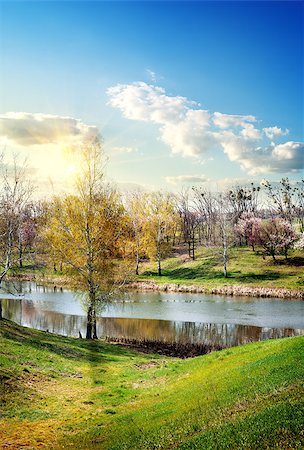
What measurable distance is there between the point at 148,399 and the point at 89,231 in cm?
1931

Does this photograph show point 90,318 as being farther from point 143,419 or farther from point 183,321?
point 143,419

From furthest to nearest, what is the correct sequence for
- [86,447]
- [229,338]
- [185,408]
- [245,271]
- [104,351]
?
[245,271] < [229,338] < [104,351] < [185,408] < [86,447]

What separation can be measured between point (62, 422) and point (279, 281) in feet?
220

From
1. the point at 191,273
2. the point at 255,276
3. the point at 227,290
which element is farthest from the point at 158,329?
the point at 191,273

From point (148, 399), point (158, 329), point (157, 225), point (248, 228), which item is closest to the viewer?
point (148, 399)

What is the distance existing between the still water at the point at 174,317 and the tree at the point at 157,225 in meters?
23.0

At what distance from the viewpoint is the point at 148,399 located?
21469mm

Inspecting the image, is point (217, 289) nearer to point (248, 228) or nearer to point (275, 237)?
point (275, 237)

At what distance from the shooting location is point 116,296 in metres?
39.0

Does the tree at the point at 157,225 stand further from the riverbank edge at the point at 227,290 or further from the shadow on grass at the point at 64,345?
the shadow on grass at the point at 64,345

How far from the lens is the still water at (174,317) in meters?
46.2

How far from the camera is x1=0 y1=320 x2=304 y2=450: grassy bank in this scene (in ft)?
42.2

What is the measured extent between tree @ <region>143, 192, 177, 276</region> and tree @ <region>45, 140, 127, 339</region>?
54486 millimetres

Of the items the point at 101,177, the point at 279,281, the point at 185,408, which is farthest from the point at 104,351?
the point at 279,281
